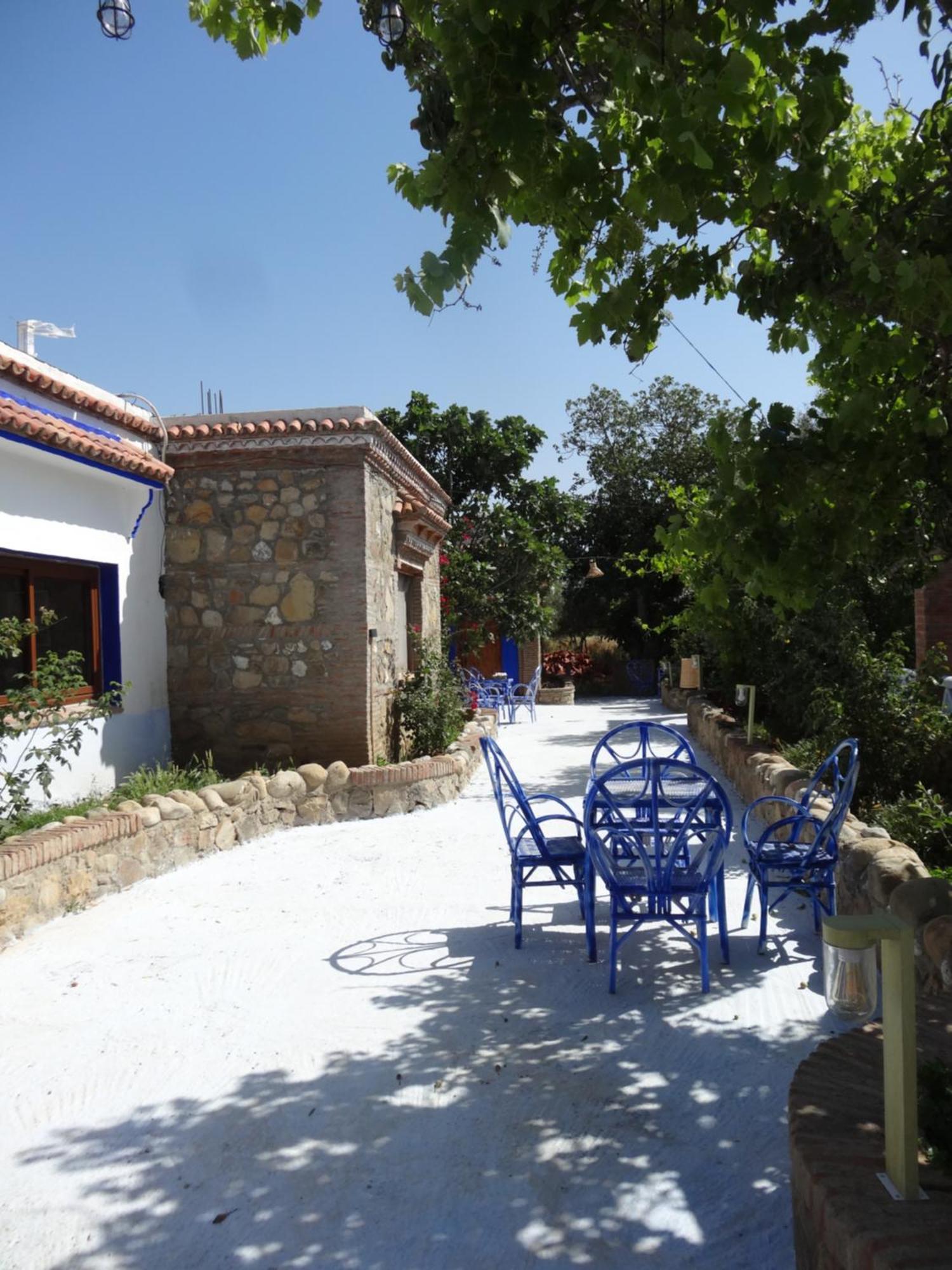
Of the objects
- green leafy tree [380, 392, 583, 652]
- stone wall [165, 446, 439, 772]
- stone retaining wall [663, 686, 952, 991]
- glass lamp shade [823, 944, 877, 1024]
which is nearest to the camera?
glass lamp shade [823, 944, 877, 1024]

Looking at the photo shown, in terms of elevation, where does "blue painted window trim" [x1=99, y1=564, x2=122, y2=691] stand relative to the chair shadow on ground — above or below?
above

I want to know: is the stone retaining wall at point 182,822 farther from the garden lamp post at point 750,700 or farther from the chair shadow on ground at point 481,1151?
the garden lamp post at point 750,700

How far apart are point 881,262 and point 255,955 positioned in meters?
3.88

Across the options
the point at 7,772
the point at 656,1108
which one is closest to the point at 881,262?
the point at 656,1108

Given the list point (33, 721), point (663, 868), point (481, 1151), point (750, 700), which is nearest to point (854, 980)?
point (481, 1151)

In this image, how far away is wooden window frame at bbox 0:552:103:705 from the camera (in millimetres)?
6457

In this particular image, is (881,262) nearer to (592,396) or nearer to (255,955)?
(255,955)

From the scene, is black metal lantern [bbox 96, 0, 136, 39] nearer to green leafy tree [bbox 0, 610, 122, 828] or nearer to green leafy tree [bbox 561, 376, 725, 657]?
green leafy tree [bbox 0, 610, 122, 828]

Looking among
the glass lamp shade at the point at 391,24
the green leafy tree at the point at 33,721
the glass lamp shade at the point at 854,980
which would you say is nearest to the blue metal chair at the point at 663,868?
the glass lamp shade at the point at 854,980

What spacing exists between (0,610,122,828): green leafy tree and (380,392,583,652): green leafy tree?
35.9ft

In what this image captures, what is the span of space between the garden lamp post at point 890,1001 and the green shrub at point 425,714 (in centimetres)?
724

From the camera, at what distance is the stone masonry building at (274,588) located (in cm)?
813

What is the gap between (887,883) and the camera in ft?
12.8

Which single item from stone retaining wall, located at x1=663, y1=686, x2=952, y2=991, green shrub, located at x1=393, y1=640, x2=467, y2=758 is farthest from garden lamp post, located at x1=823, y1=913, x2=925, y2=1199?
green shrub, located at x1=393, y1=640, x2=467, y2=758
